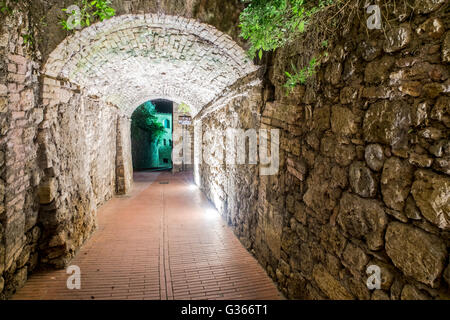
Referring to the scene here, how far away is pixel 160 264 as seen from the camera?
3816mm

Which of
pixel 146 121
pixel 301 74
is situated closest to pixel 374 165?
pixel 301 74

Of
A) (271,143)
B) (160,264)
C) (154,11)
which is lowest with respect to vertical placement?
(160,264)

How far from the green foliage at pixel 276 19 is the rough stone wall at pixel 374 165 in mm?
198

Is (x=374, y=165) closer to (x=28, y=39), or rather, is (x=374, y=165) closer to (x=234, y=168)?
(x=234, y=168)

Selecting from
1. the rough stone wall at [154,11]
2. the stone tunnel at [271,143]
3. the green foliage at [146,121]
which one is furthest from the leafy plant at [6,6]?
the green foliage at [146,121]

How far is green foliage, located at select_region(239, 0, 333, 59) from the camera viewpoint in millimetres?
2227

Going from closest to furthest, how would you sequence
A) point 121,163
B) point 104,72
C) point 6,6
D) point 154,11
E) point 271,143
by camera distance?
point 6,6 < point 154,11 < point 271,143 < point 104,72 < point 121,163

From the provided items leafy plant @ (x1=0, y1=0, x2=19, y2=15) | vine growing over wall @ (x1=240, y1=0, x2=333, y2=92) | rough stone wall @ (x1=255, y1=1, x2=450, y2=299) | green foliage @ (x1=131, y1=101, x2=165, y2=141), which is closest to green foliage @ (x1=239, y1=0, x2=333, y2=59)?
vine growing over wall @ (x1=240, y1=0, x2=333, y2=92)

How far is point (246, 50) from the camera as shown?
3473mm

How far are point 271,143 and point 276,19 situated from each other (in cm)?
143

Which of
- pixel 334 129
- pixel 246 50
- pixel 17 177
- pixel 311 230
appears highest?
pixel 246 50

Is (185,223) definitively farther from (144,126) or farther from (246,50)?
(144,126)

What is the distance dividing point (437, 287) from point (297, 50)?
2.31m
